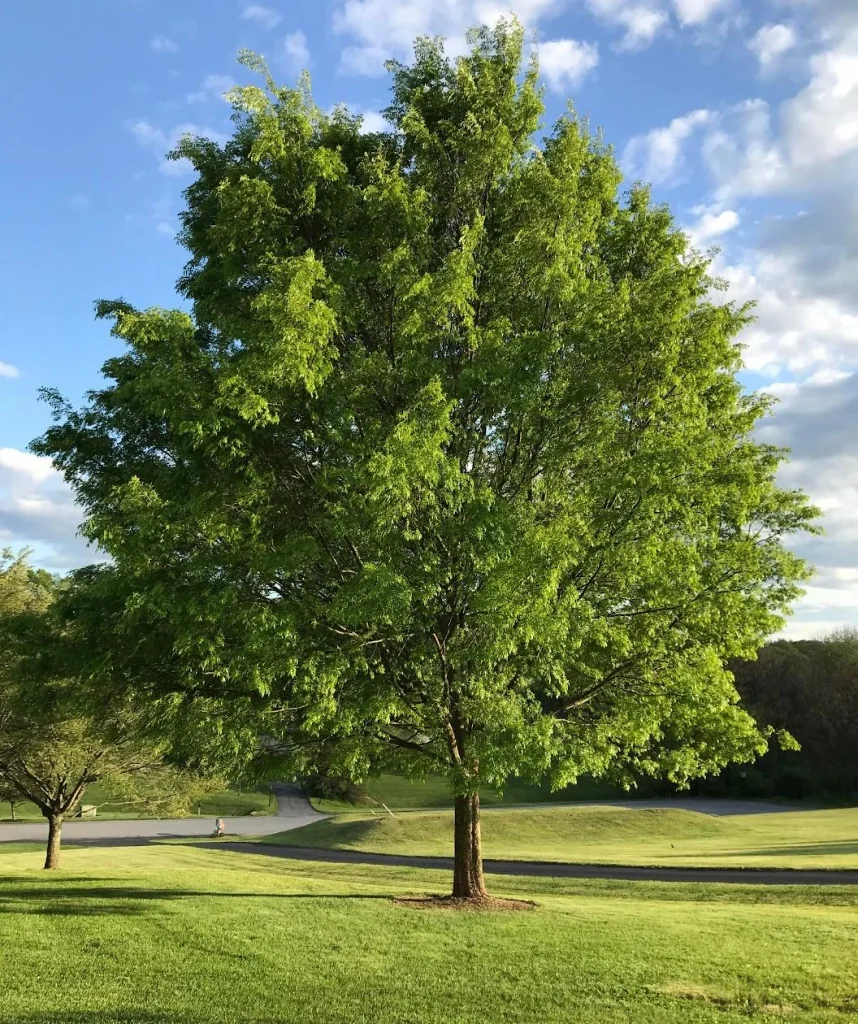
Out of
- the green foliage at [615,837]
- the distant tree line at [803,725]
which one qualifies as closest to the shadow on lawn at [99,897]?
the green foliage at [615,837]

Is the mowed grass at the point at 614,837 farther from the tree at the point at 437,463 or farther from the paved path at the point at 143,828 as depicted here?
the tree at the point at 437,463

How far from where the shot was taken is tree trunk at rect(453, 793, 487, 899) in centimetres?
1314

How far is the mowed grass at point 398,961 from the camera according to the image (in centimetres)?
684

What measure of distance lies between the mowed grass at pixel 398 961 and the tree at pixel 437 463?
7.26 ft

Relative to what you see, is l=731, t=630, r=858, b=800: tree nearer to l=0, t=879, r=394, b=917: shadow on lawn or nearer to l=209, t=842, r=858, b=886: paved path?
l=209, t=842, r=858, b=886: paved path

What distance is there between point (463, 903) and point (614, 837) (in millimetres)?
29074

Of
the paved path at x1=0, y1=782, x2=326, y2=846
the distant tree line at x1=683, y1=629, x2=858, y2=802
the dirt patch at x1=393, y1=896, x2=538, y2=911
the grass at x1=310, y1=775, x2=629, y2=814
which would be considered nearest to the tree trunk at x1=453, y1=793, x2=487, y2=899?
Result: the dirt patch at x1=393, y1=896, x2=538, y2=911

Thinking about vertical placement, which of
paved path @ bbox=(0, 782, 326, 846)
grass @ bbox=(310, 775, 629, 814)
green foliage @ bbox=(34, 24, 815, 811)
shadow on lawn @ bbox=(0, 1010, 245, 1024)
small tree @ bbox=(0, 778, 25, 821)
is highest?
green foliage @ bbox=(34, 24, 815, 811)

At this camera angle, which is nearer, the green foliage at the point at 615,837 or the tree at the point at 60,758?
the tree at the point at 60,758

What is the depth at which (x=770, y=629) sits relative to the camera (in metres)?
11.8

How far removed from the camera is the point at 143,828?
47125 mm

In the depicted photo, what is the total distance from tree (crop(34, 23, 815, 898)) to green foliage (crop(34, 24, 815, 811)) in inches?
1.9

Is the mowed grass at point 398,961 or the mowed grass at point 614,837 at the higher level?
the mowed grass at point 398,961

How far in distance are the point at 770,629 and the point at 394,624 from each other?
18.8ft
